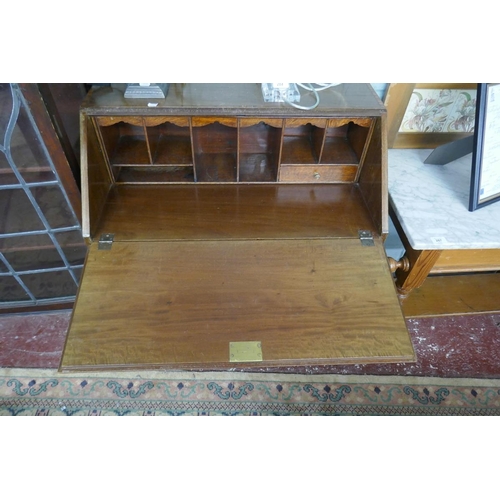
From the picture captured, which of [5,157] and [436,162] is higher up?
[5,157]

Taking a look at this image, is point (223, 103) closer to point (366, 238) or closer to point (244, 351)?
point (366, 238)

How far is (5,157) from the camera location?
1.23m

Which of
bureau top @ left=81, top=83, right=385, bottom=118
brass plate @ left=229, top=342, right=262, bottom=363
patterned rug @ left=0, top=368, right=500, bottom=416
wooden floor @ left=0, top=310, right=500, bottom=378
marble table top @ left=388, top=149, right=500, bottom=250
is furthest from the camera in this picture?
wooden floor @ left=0, top=310, right=500, bottom=378

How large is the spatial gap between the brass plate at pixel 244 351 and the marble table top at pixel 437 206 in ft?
2.36

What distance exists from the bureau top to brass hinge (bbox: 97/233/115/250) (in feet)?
1.24

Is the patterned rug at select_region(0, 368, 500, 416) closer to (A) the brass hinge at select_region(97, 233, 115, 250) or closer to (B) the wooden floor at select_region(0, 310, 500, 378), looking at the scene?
(B) the wooden floor at select_region(0, 310, 500, 378)

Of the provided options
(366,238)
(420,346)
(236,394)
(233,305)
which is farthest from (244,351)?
(420,346)

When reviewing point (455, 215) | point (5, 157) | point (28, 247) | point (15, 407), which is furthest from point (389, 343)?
point (15, 407)

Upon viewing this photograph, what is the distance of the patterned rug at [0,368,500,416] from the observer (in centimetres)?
160

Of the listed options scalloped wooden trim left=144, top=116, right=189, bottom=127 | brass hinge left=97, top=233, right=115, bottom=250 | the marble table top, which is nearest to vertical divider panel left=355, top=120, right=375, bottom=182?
the marble table top

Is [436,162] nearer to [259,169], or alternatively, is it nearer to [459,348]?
[259,169]

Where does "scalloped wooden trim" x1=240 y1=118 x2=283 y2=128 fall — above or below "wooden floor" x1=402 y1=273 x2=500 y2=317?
above

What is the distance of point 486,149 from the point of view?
124 centimetres

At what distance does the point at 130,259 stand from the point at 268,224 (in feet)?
1.53
